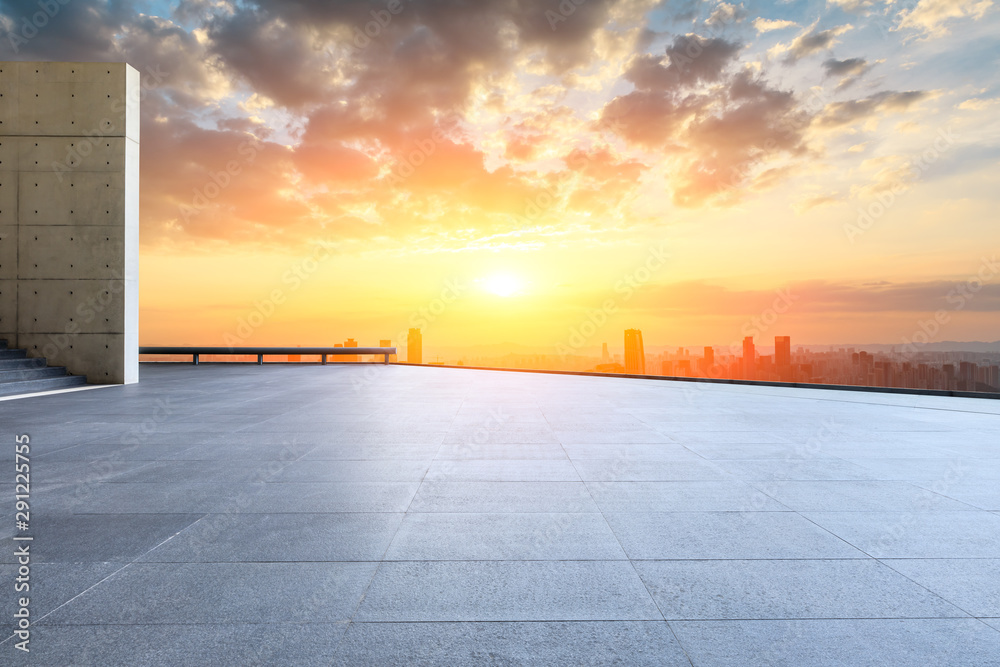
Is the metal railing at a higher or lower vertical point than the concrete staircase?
higher

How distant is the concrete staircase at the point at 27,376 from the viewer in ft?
46.2

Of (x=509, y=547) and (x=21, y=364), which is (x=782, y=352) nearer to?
(x=509, y=547)

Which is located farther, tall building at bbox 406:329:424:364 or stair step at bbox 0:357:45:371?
tall building at bbox 406:329:424:364

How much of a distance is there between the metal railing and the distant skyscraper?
59.3ft

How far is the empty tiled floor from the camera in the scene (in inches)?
110

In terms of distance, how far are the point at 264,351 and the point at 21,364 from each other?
1253 centimetres

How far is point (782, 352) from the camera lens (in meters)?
23.5

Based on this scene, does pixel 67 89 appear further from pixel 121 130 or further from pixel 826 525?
pixel 826 525

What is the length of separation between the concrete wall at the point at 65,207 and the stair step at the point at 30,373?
0.40 meters

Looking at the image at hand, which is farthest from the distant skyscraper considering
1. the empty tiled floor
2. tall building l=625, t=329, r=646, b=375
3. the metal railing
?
the metal railing

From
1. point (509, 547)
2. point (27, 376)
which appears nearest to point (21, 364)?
point (27, 376)

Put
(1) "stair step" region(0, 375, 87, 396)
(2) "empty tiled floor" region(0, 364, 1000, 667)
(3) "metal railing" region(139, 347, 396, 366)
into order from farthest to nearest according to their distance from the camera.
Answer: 1. (3) "metal railing" region(139, 347, 396, 366)
2. (1) "stair step" region(0, 375, 87, 396)
3. (2) "empty tiled floor" region(0, 364, 1000, 667)

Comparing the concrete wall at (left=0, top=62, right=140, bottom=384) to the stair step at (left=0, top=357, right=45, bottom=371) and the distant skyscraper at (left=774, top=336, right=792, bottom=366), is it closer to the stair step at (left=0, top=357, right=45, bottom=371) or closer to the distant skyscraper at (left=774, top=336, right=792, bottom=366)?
the stair step at (left=0, top=357, right=45, bottom=371)

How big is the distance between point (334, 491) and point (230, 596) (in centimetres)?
208
